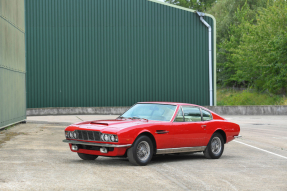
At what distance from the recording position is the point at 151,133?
9.27m

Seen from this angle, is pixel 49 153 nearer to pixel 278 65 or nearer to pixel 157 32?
pixel 157 32

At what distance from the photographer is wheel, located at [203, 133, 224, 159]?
10820 millimetres

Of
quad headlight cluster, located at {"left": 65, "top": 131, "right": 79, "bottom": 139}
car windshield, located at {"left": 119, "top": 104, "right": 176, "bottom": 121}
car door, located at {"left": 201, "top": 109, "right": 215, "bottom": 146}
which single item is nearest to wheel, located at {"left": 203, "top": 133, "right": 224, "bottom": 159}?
car door, located at {"left": 201, "top": 109, "right": 215, "bottom": 146}

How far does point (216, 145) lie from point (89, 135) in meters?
3.53

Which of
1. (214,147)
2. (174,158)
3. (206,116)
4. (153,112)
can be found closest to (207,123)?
(206,116)

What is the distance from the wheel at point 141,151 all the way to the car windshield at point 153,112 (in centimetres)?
92

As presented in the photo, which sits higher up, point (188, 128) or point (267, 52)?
point (267, 52)

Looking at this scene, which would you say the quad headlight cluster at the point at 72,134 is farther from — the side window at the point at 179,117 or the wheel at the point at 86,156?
the side window at the point at 179,117

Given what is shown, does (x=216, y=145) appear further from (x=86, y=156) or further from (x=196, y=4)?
(x=196, y=4)

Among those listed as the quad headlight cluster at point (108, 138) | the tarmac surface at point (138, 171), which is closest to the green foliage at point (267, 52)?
the tarmac surface at point (138, 171)

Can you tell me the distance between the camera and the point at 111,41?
116 ft

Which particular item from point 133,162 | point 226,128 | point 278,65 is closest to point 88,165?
point 133,162

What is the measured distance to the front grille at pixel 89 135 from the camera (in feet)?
29.4

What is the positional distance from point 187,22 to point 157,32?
2.50 metres
